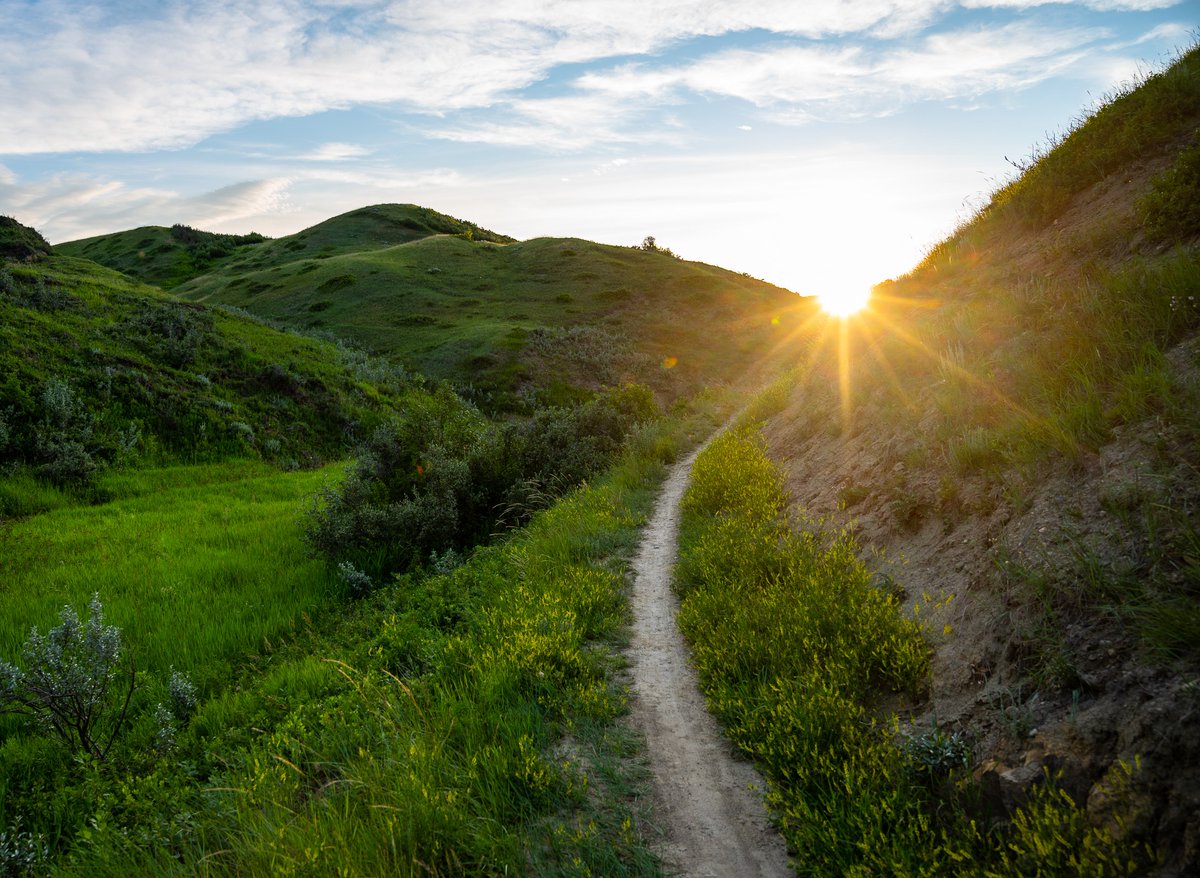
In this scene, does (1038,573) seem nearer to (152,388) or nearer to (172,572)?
(172,572)

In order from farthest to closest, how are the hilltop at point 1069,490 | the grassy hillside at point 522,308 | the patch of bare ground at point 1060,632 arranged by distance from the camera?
the grassy hillside at point 522,308, the hilltop at point 1069,490, the patch of bare ground at point 1060,632

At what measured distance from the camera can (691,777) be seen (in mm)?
4805

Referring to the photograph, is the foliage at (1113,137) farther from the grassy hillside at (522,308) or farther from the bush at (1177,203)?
the grassy hillside at (522,308)

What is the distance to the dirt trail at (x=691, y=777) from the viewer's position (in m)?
4.00

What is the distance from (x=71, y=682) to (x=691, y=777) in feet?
21.5

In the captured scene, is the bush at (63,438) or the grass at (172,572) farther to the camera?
the bush at (63,438)

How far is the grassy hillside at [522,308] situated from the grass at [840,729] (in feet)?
103

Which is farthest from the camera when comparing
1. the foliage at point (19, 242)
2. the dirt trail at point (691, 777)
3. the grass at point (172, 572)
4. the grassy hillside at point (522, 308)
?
the foliage at point (19, 242)

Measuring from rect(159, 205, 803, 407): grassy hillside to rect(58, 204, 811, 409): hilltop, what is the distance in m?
0.16

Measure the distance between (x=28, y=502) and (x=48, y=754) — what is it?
11405mm

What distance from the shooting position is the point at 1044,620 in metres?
4.38

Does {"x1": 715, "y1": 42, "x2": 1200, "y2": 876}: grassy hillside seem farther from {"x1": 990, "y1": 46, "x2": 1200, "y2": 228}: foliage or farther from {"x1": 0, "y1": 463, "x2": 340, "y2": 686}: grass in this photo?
{"x1": 0, "y1": 463, "x2": 340, "y2": 686}: grass

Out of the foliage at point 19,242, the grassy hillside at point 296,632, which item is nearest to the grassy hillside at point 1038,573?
the grassy hillside at point 296,632

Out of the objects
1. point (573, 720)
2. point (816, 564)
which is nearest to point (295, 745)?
point (573, 720)
